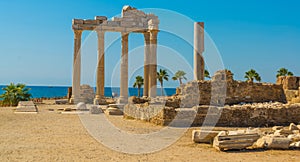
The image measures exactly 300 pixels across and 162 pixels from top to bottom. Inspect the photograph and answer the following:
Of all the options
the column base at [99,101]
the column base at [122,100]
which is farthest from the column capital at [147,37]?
the column base at [99,101]

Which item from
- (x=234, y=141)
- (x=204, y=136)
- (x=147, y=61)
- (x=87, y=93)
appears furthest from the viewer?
(x=87, y=93)

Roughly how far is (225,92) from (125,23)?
10.9 meters

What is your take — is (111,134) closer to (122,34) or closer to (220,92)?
(220,92)

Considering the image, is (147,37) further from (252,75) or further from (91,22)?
(252,75)

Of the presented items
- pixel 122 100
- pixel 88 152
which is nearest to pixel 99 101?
pixel 122 100

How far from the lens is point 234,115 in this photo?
16406 millimetres

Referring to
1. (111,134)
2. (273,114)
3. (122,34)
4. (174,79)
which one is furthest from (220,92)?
(174,79)

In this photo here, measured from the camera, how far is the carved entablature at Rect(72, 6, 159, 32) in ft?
97.0

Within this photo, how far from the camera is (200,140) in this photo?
441 inches

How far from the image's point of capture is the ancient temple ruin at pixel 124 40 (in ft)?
95.7

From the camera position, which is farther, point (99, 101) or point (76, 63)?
point (99, 101)

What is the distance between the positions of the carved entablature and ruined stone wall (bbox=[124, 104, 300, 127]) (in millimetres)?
14412

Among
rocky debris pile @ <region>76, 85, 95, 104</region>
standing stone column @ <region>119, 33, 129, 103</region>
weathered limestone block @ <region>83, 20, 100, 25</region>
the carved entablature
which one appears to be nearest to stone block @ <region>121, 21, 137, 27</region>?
the carved entablature

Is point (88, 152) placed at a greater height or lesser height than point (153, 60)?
lesser
